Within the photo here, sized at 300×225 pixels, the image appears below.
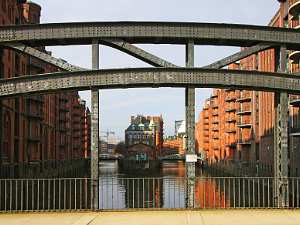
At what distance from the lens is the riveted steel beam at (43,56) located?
15406 millimetres

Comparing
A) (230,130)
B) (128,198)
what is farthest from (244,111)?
(128,198)

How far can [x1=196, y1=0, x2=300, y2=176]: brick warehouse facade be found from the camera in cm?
4512

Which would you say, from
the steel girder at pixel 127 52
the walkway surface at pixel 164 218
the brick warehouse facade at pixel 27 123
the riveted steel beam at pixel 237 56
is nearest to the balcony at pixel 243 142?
the brick warehouse facade at pixel 27 123

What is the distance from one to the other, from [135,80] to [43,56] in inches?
131

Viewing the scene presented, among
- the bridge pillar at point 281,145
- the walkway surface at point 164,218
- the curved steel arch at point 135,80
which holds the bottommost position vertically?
the walkway surface at point 164,218

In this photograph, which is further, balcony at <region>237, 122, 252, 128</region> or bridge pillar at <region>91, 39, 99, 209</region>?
balcony at <region>237, 122, 252, 128</region>

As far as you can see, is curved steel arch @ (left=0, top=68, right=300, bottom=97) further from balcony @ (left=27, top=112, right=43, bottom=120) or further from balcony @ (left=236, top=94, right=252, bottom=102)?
balcony @ (left=236, top=94, right=252, bottom=102)

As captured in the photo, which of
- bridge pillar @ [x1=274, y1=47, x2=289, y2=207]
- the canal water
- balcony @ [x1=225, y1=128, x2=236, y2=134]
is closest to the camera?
bridge pillar @ [x1=274, y1=47, x2=289, y2=207]

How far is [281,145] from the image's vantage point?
1628cm

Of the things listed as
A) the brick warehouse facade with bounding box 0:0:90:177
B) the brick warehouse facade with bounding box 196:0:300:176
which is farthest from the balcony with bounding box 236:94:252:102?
the brick warehouse facade with bounding box 0:0:90:177

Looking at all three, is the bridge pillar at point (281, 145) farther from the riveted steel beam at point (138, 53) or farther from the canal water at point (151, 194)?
the riveted steel beam at point (138, 53)

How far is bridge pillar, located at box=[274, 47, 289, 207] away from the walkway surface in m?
0.88

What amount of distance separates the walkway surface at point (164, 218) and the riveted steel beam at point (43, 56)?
16.4 feet

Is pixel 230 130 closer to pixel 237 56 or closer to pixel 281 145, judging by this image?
pixel 281 145
